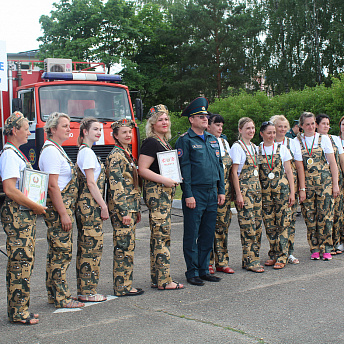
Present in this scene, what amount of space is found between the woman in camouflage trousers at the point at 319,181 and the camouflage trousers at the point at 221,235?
1442mm

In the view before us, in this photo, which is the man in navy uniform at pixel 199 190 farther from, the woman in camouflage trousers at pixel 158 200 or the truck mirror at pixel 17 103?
the truck mirror at pixel 17 103

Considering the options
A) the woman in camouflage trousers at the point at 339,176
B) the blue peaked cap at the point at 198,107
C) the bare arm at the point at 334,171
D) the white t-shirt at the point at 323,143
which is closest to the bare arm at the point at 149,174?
the blue peaked cap at the point at 198,107

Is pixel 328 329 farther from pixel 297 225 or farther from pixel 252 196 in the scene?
pixel 297 225

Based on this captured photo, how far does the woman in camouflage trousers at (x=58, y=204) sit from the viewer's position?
4602 mm

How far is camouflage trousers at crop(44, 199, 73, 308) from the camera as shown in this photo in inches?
185

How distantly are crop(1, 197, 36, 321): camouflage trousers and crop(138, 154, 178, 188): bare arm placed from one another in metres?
1.40

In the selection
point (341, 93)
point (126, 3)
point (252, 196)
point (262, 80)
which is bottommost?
point (252, 196)

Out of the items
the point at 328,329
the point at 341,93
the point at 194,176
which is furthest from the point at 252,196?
the point at 341,93

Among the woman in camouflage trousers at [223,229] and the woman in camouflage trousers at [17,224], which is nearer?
the woman in camouflage trousers at [17,224]

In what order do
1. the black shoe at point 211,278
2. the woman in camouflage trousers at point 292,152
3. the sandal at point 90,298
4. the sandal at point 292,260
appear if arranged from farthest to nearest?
the woman in camouflage trousers at point 292,152 < the sandal at point 292,260 < the black shoe at point 211,278 < the sandal at point 90,298

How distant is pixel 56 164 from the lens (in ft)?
15.1

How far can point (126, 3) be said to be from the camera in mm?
36312

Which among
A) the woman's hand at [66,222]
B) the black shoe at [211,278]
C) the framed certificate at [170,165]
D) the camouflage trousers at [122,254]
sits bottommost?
the black shoe at [211,278]

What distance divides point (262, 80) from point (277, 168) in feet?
109
